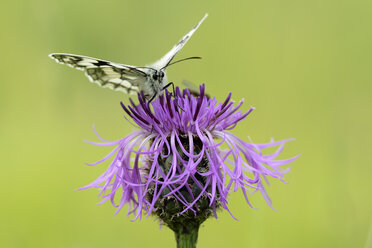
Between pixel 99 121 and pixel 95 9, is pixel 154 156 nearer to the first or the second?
pixel 99 121

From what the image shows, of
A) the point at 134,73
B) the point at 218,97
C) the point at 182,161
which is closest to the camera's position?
the point at 182,161

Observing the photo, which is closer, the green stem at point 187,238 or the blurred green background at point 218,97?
the green stem at point 187,238

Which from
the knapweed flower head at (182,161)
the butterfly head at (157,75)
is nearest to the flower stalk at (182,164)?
the knapweed flower head at (182,161)

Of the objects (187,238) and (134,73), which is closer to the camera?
(187,238)

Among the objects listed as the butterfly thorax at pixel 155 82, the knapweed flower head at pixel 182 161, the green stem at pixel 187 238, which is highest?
the butterfly thorax at pixel 155 82

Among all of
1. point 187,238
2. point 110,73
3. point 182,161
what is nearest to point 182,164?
point 182,161

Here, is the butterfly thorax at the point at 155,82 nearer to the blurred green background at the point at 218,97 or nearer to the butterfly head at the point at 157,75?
the butterfly head at the point at 157,75

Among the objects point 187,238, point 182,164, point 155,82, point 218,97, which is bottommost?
point 187,238

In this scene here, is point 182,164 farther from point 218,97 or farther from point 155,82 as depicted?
point 218,97

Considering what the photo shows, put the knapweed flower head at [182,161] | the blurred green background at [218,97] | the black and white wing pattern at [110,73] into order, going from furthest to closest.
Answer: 1. the blurred green background at [218,97]
2. the black and white wing pattern at [110,73]
3. the knapweed flower head at [182,161]
